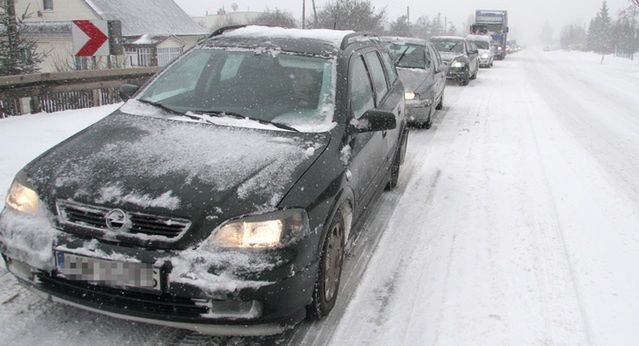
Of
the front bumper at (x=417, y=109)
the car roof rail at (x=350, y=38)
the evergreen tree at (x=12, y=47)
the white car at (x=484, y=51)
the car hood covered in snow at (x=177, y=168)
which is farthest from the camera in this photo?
the white car at (x=484, y=51)

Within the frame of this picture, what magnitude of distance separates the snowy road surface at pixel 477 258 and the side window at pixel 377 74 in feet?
4.07

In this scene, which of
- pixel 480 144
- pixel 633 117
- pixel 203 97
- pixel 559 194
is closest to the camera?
pixel 203 97

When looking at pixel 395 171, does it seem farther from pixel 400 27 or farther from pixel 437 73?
pixel 400 27

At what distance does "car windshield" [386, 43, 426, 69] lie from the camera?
11375 mm

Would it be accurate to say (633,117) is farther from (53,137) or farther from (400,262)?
(53,137)

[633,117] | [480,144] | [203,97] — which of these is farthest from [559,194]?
[633,117]

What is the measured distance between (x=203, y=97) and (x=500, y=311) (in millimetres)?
2654

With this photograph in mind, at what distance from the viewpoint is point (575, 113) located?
13102 mm

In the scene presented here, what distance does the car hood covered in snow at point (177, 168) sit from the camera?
284 centimetres

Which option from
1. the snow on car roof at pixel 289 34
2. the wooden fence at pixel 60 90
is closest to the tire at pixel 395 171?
the snow on car roof at pixel 289 34

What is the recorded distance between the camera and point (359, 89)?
4.46 meters

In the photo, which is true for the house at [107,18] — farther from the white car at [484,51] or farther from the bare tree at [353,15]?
the white car at [484,51]

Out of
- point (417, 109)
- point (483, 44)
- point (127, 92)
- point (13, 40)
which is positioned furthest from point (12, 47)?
point (483, 44)

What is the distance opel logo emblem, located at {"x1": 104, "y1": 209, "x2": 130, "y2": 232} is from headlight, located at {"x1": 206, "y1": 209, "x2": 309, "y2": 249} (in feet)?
1.45
